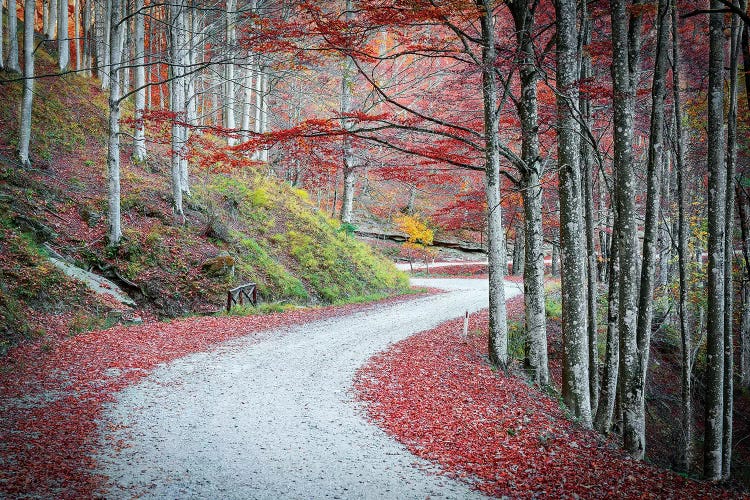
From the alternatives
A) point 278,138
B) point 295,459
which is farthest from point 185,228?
point 295,459

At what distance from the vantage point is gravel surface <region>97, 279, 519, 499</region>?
15.9ft

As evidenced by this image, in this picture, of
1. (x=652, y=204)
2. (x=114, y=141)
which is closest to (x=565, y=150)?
(x=652, y=204)

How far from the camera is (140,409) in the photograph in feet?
21.5

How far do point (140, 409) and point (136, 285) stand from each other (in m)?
6.56

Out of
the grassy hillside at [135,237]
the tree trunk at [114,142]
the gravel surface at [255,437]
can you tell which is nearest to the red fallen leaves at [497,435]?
the gravel surface at [255,437]

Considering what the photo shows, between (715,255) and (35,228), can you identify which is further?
(35,228)

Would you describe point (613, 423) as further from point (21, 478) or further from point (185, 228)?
point (185, 228)

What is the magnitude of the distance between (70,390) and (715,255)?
10387mm

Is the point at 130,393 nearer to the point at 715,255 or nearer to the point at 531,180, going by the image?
the point at 531,180

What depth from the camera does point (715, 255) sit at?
7.83 m

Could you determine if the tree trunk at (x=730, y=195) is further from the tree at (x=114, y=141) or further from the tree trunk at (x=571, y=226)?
the tree at (x=114, y=141)

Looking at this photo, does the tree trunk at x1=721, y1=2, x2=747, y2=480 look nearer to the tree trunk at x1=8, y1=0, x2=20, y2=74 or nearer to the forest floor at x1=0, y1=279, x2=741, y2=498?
the forest floor at x1=0, y1=279, x2=741, y2=498

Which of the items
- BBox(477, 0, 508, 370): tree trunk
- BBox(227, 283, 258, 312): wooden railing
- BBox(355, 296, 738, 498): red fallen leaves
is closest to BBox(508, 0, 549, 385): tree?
BBox(477, 0, 508, 370): tree trunk

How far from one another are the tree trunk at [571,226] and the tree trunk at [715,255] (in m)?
1.96
